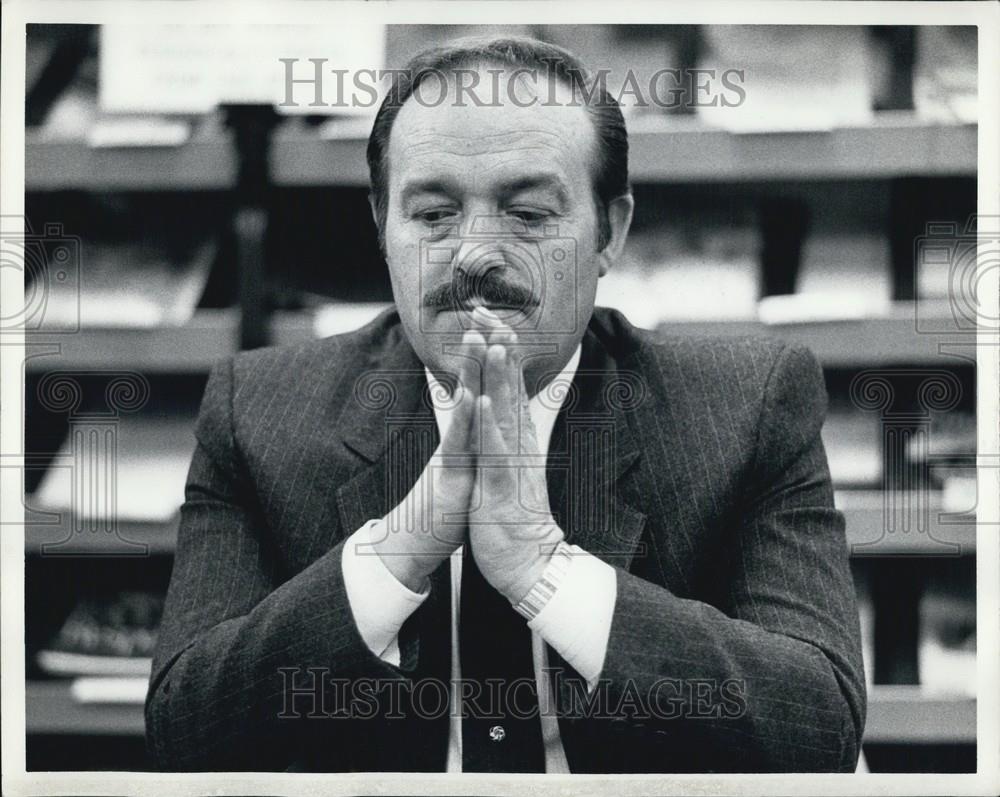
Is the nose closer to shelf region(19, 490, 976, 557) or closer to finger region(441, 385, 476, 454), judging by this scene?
finger region(441, 385, 476, 454)

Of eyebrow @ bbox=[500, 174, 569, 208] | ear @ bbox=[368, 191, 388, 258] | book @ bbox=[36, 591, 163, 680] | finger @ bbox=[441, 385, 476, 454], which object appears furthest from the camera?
book @ bbox=[36, 591, 163, 680]

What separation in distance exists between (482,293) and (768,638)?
1.98ft

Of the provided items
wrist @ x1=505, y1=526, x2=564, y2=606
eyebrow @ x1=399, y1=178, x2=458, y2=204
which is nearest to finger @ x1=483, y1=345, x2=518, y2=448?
wrist @ x1=505, y1=526, x2=564, y2=606

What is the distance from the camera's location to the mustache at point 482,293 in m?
1.50

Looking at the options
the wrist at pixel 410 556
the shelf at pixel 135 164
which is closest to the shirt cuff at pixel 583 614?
the wrist at pixel 410 556

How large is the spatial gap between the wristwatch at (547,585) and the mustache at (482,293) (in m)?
0.35

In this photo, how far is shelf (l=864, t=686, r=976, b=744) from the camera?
165cm

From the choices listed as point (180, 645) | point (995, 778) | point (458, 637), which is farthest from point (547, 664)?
point (995, 778)

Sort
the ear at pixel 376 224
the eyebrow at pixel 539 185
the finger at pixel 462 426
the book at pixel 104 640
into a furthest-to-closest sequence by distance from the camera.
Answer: the book at pixel 104 640 → the ear at pixel 376 224 → the eyebrow at pixel 539 185 → the finger at pixel 462 426

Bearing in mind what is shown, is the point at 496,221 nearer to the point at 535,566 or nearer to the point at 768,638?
the point at 535,566

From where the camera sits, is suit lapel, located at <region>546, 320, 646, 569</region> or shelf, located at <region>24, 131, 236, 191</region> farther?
shelf, located at <region>24, 131, 236, 191</region>

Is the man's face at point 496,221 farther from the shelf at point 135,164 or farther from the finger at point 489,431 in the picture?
the shelf at point 135,164

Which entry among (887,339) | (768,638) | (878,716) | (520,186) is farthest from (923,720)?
(520,186)

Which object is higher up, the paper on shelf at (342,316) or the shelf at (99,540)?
the paper on shelf at (342,316)
